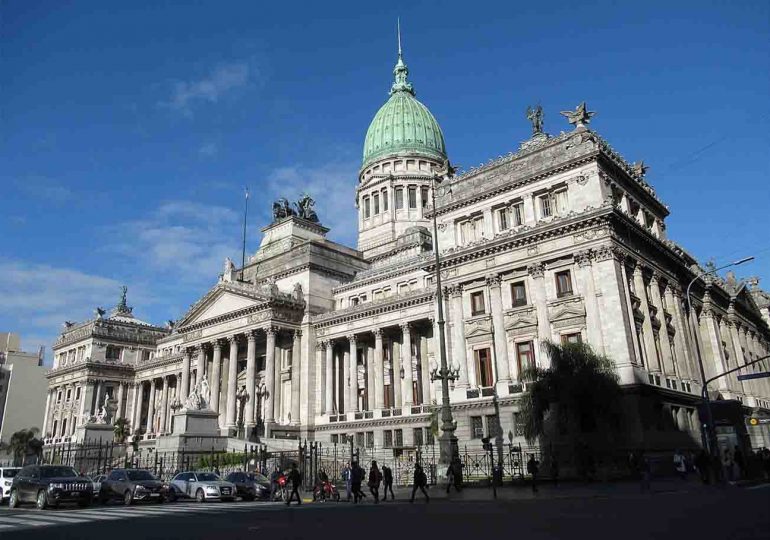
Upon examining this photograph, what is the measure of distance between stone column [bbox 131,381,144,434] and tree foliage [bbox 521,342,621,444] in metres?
65.6

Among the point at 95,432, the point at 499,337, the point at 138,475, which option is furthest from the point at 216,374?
the point at 138,475

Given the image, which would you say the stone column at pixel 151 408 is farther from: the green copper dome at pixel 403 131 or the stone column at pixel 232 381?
the green copper dome at pixel 403 131

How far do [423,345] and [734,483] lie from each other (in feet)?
97.2

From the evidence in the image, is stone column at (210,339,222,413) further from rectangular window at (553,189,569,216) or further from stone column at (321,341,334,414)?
rectangular window at (553,189,569,216)

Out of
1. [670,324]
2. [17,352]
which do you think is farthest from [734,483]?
[17,352]

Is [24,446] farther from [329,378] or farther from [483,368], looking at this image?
[483,368]

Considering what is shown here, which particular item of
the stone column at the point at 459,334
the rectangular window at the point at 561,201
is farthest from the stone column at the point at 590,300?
the stone column at the point at 459,334

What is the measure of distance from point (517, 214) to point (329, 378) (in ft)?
83.1

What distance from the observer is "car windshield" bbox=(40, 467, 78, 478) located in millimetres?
24297

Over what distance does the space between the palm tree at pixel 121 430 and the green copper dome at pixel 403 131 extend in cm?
4682

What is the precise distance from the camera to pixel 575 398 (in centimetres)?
3064

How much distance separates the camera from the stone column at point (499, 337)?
127 ft

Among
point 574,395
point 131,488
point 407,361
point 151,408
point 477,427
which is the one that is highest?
point 407,361

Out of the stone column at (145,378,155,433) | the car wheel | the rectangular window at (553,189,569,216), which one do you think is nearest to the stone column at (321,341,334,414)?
the rectangular window at (553,189,569,216)
